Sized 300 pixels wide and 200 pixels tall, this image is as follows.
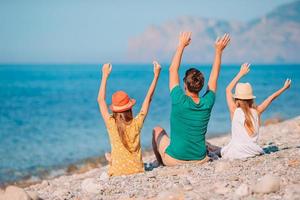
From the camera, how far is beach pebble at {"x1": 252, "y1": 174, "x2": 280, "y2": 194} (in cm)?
636

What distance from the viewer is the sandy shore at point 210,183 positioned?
6434mm

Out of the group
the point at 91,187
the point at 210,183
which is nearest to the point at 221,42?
the point at 210,183

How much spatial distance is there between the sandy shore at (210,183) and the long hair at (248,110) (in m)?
0.50

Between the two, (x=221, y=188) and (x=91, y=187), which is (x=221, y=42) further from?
(x=91, y=187)

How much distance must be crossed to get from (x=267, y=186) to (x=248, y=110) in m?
2.65

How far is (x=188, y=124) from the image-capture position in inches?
340

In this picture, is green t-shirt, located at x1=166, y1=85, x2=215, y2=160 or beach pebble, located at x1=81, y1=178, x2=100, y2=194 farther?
green t-shirt, located at x1=166, y1=85, x2=215, y2=160

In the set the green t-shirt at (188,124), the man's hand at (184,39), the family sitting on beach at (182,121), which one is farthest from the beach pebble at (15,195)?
the man's hand at (184,39)

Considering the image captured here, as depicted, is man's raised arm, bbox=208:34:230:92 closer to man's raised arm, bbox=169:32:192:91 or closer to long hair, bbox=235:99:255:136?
long hair, bbox=235:99:255:136

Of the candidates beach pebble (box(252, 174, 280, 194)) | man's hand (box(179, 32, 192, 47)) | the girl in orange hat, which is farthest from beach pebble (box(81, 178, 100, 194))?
man's hand (box(179, 32, 192, 47))

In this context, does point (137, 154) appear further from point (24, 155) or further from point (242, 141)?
point (24, 155)

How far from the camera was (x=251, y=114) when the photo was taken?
8.85 meters

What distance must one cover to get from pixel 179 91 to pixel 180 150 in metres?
1.00

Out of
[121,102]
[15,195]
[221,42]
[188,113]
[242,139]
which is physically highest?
[221,42]
